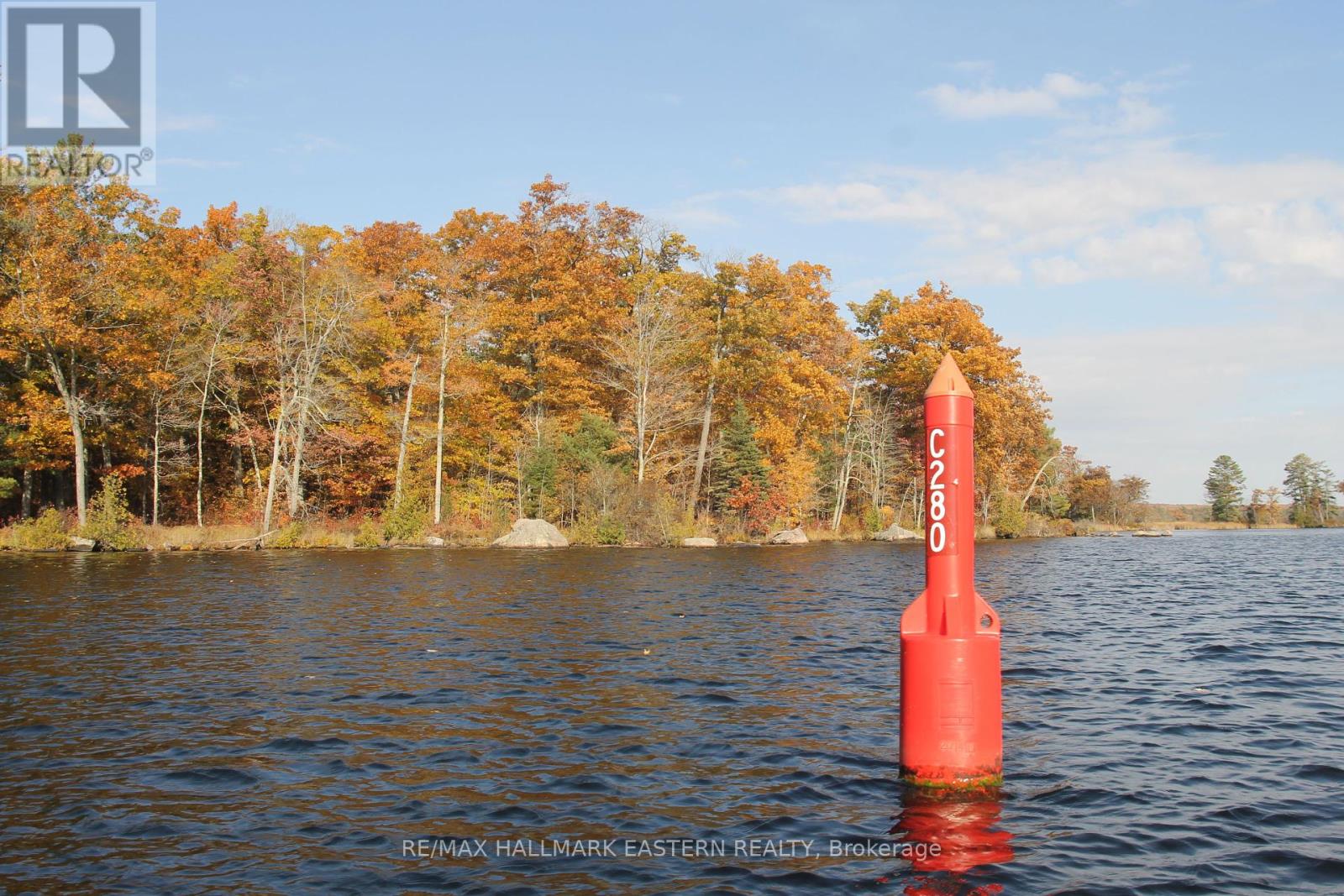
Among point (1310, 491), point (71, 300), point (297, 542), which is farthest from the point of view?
point (1310, 491)

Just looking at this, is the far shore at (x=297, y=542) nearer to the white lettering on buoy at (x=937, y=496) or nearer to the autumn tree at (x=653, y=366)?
the autumn tree at (x=653, y=366)

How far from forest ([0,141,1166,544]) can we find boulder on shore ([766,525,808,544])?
859 millimetres

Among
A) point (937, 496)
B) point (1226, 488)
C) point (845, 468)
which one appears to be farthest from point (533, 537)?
point (1226, 488)

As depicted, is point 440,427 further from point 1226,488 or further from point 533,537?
point 1226,488

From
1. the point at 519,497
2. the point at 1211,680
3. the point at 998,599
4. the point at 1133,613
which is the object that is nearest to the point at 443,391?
→ the point at 519,497

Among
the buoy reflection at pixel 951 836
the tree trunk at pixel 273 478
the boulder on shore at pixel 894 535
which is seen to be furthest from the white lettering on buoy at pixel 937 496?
the boulder on shore at pixel 894 535

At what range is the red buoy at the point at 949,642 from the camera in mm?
6887

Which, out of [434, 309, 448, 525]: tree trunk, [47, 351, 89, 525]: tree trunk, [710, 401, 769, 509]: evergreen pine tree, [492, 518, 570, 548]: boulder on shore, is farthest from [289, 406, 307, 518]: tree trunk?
[710, 401, 769, 509]: evergreen pine tree

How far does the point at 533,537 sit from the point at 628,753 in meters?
33.9

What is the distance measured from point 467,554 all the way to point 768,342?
20855 mm

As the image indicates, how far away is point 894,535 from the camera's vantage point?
188 ft

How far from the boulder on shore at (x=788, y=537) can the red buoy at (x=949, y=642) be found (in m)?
42.1

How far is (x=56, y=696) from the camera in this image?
10852 millimetres

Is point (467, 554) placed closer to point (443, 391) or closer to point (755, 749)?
point (443, 391)
